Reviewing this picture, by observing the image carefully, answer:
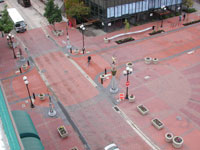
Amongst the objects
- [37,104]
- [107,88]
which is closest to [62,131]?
[37,104]

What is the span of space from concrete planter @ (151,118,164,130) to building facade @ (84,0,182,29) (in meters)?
27.2

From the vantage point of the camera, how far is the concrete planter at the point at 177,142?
74.2ft

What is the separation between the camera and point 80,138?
24656 millimetres

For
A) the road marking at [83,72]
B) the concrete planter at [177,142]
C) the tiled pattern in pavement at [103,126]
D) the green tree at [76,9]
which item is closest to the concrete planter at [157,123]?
the concrete planter at [177,142]

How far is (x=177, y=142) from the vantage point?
22.7 metres

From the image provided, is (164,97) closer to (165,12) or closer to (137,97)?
(137,97)

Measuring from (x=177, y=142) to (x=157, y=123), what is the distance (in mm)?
3084

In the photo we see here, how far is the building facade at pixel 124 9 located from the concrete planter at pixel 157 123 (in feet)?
89.3

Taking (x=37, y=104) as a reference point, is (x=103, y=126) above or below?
below

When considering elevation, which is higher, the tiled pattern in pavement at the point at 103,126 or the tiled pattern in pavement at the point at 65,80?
the tiled pattern in pavement at the point at 65,80

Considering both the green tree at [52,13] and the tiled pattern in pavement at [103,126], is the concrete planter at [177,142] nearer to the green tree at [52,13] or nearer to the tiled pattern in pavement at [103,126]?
the tiled pattern in pavement at [103,126]

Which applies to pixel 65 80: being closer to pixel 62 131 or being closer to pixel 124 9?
pixel 62 131

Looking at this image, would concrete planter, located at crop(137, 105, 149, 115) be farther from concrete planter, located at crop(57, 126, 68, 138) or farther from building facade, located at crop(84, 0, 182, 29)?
building facade, located at crop(84, 0, 182, 29)

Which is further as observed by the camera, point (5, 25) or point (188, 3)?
point (188, 3)
